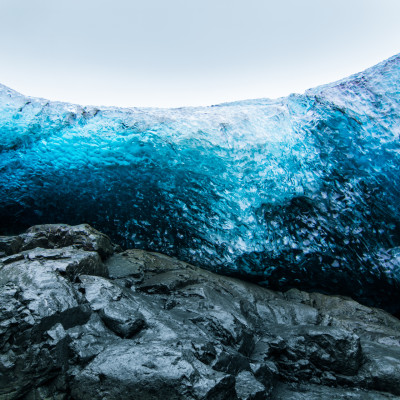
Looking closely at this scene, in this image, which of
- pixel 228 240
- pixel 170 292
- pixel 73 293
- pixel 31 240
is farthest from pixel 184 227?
pixel 73 293

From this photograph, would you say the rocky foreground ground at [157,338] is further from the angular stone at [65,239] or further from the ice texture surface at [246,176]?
the ice texture surface at [246,176]

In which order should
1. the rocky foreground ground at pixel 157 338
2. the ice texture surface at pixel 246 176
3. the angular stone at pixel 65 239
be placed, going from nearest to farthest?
the rocky foreground ground at pixel 157 338
the angular stone at pixel 65 239
the ice texture surface at pixel 246 176

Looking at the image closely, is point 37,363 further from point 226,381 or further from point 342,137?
point 342,137

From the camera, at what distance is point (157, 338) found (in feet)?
11.3

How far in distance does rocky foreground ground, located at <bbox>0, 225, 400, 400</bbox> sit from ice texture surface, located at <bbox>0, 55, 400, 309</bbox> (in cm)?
119

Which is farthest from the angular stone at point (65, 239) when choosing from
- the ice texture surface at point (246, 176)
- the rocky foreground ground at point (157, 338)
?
the ice texture surface at point (246, 176)

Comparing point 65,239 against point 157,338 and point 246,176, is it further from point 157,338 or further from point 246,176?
point 246,176

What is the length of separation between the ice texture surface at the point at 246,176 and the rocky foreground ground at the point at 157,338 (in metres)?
1.19

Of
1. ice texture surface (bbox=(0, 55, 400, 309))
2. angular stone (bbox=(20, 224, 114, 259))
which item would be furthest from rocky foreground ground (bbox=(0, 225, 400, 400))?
ice texture surface (bbox=(0, 55, 400, 309))

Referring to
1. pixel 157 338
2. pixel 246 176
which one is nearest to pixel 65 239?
pixel 157 338

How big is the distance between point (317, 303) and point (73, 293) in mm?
5540

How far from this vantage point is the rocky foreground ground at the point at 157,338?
2820 mm

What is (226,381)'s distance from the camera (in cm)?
272

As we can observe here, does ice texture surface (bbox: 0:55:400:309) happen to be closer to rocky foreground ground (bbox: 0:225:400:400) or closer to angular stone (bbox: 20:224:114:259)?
rocky foreground ground (bbox: 0:225:400:400)
